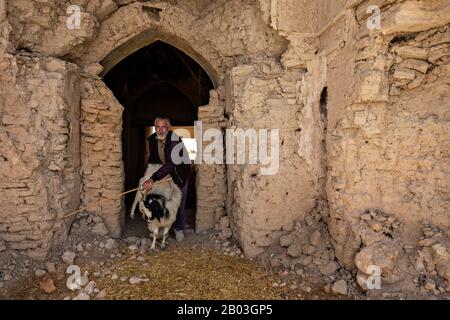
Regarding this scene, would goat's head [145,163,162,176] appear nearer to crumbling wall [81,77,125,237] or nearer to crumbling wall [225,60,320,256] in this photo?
crumbling wall [81,77,125,237]

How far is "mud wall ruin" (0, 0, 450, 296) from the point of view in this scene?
9.54 ft

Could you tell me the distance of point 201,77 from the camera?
7.41 meters

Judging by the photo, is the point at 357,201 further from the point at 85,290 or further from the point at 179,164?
the point at 85,290

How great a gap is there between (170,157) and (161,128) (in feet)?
1.48

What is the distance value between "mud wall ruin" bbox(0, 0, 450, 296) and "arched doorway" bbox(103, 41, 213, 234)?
2.20m

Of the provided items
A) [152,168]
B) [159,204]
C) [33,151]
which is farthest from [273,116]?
[33,151]

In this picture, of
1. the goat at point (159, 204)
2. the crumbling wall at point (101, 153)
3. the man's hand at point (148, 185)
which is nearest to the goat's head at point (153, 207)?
the goat at point (159, 204)

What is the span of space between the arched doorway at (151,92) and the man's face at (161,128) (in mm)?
2201

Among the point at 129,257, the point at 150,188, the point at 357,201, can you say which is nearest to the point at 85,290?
the point at 129,257

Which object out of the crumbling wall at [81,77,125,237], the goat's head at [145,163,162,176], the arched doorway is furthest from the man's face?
the arched doorway

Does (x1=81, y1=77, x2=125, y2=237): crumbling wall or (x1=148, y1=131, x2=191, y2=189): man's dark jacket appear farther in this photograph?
(x1=148, y1=131, x2=191, y2=189): man's dark jacket

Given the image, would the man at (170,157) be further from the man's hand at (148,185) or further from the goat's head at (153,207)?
the goat's head at (153,207)

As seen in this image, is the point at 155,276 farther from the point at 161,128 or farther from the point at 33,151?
the point at 161,128

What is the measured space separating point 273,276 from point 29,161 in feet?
9.90
